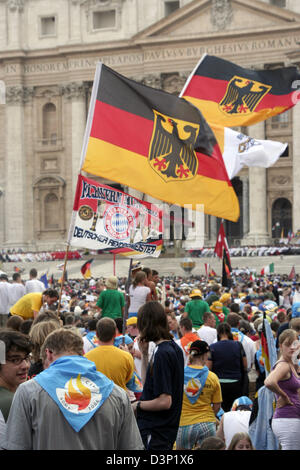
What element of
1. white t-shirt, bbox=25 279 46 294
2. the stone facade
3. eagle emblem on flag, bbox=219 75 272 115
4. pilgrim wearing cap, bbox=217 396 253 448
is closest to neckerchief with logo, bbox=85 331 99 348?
pilgrim wearing cap, bbox=217 396 253 448

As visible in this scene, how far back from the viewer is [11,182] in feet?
196

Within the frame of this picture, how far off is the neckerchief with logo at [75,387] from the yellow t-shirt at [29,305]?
20.5ft

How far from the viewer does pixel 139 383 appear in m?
7.27

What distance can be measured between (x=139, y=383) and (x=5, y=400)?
2.36 metres

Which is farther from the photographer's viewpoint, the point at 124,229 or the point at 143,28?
the point at 143,28

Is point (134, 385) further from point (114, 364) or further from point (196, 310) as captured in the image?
point (196, 310)

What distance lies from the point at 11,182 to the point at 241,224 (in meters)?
16.6

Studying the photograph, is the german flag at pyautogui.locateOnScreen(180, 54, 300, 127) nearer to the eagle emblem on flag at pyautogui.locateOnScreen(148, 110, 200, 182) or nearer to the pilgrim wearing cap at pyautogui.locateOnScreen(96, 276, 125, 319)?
the pilgrim wearing cap at pyautogui.locateOnScreen(96, 276, 125, 319)

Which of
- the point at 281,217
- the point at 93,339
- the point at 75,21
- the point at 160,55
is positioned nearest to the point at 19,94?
the point at 75,21

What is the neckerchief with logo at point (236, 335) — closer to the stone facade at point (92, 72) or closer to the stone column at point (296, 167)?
the stone facade at point (92, 72)

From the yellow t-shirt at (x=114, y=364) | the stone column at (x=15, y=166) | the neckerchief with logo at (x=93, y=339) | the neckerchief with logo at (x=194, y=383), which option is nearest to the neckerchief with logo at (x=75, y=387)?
the yellow t-shirt at (x=114, y=364)

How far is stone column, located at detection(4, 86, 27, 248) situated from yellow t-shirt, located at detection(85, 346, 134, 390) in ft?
173
